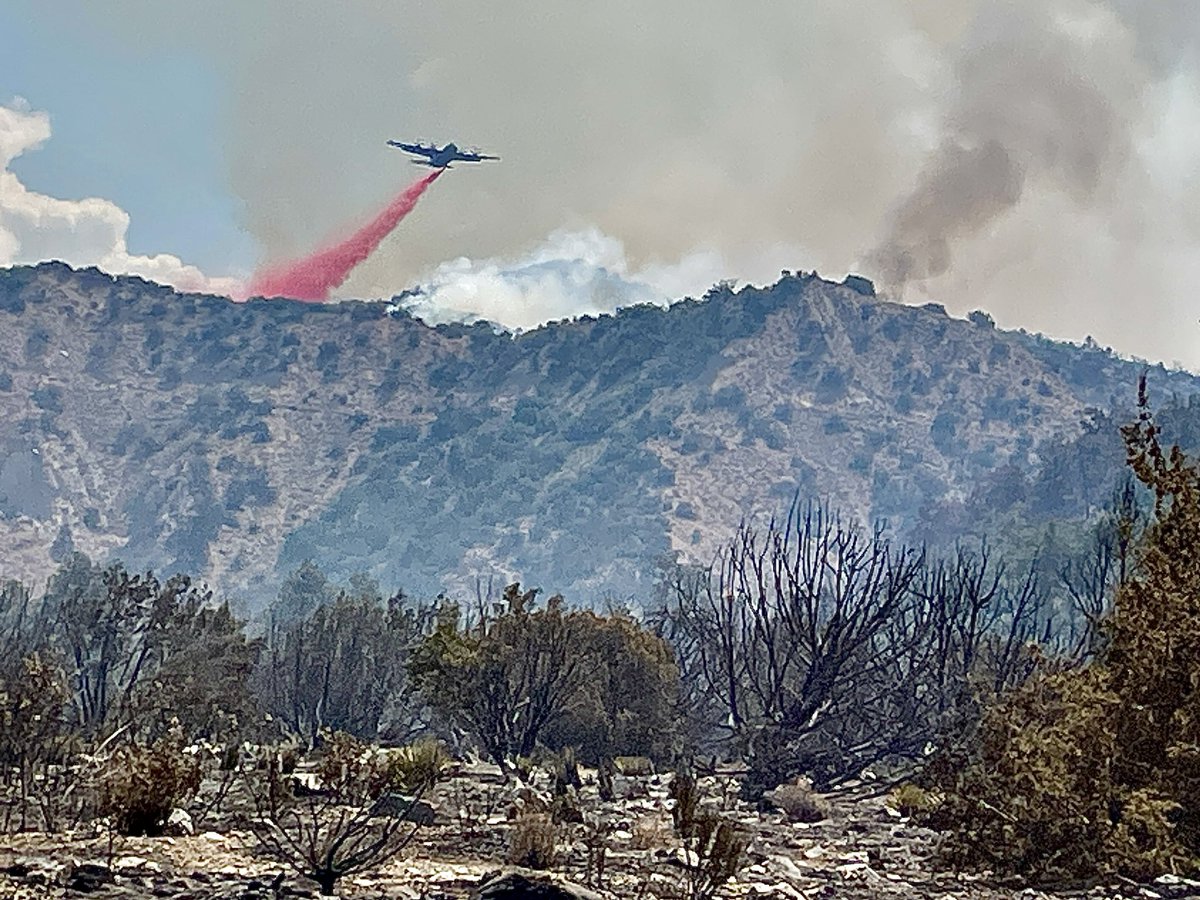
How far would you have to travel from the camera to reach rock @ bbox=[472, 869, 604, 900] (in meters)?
9.83

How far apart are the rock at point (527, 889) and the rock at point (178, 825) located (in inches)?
208

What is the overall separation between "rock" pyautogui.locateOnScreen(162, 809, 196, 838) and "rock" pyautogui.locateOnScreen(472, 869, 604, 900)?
5.28m

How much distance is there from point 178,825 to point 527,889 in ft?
19.5

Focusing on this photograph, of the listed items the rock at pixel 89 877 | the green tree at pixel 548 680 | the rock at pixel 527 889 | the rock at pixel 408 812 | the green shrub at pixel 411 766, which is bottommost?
the rock at pixel 89 877

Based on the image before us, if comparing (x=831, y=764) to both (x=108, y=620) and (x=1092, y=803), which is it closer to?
(x=1092, y=803)

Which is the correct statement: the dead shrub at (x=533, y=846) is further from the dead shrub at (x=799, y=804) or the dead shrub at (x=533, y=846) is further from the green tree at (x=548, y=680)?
the green tree at (x=548, y=680)

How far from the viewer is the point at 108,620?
1313 inches

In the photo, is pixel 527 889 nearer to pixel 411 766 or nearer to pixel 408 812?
pixel 408 812

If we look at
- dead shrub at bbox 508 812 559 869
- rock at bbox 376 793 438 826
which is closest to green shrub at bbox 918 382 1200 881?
dead shrub at bbox 508 812 559 869

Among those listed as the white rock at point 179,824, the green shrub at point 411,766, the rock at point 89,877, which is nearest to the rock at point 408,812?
the green shrub at point 411,766

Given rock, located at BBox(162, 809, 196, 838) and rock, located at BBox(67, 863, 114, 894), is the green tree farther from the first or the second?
rock, located at BBox(67, 863, 114, 894)

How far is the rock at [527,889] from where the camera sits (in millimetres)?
9832

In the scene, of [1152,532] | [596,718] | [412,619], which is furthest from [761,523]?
[1152,532]

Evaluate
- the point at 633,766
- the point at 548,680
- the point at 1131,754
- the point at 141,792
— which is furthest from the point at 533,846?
the point at 633,766
